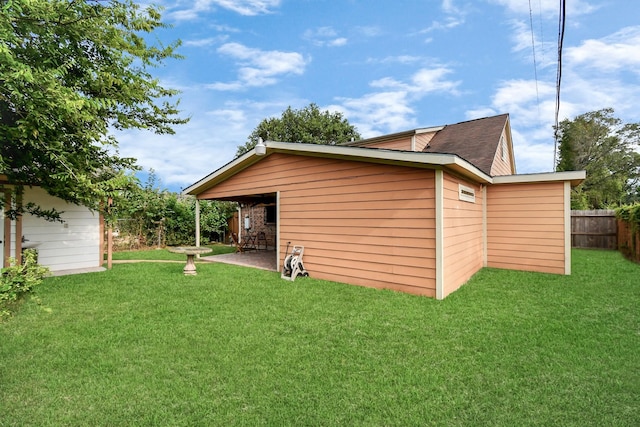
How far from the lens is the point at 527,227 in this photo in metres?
7.38

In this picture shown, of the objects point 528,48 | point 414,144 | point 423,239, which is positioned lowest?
point 423,239

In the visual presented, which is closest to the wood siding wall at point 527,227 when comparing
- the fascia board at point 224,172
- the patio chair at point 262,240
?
the fascia board at point 224,172

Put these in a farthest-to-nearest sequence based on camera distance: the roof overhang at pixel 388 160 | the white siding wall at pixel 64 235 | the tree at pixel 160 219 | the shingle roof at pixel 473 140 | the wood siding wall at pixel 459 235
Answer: the tree at pixel 160 219 → the shingle roof at pixel 473 140 → the white siding wall at pixel 64 235 → the wood siding wall at pixel 459 235 → the roof overhang at pixel 388 160

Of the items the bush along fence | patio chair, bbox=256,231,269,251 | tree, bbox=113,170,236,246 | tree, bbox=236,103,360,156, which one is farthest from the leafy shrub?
tree, bbox=236,103,360,156

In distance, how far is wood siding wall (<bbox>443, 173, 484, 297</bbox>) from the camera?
17.0 feet

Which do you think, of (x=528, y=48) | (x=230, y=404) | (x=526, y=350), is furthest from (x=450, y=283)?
(x=528, y=48)

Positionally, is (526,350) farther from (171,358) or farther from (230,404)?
(171,358)

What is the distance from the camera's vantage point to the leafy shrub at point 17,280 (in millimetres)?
1843

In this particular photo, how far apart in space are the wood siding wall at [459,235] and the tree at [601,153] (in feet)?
67.0

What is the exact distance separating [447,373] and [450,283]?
112 inches

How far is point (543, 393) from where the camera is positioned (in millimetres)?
2377

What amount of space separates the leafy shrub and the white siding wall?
6.80 m

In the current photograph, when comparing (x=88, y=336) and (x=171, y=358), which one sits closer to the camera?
(x=171, y=358)

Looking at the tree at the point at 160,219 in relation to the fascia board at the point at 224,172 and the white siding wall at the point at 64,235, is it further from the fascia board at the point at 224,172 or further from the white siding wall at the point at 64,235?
the white siding wall at the point at 64,235
